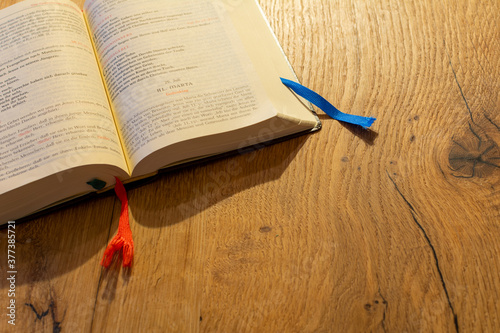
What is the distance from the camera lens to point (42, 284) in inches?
21.8

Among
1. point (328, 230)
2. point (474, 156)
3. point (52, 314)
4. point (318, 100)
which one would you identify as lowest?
Answer: point (52, 314)

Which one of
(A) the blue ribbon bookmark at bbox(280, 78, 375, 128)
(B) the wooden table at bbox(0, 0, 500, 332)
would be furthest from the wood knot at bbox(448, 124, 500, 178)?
A: (A) the blue ribbon bookmark at bbox(280, 78, 375, 128)

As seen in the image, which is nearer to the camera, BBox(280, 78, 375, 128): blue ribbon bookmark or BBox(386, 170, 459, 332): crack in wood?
BBox(386, 170, 459, 332): crack in wood

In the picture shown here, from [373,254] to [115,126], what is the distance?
40cm

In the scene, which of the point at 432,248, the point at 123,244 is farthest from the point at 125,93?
the point at 432,248

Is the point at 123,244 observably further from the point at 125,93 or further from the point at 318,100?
the point at 318,100

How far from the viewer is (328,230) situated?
56 centimetres

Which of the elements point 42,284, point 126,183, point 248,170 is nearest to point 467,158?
point 248,170

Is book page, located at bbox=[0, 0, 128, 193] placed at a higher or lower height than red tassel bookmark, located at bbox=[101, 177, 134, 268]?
higher

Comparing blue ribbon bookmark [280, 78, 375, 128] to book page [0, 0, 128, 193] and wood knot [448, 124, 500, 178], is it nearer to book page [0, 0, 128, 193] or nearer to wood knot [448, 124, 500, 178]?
wood knot [448, 124, 500, 178]

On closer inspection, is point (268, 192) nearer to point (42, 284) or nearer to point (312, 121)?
point (312, 121)

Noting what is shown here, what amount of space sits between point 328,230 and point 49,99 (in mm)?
428

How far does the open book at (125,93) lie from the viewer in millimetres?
559

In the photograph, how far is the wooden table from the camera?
20.5 inches
